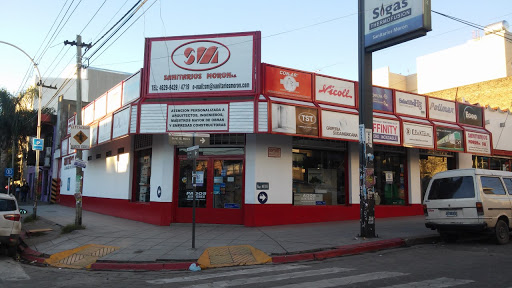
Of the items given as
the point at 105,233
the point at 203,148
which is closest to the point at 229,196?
the point at 203,148

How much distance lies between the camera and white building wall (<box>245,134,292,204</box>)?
13.5 m

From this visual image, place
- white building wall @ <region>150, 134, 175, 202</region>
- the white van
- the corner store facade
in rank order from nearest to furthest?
1. the white van
2. the corner store facade
3. white building wall @ <region>150, 134, 175, 202</region>

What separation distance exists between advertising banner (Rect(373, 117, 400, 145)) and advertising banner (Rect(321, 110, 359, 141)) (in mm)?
967

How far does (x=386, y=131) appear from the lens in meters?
15.1

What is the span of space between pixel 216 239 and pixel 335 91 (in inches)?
290

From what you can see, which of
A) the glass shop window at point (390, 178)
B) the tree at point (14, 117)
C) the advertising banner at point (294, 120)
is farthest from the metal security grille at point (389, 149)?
the tree at point (14, 117)

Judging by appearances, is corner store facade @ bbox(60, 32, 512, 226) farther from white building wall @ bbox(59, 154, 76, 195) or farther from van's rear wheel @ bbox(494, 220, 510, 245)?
white building wall @ bbox(59, 154, 76, 195)

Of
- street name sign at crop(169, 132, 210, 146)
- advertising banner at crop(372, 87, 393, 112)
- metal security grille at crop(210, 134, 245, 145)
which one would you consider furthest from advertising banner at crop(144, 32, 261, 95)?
advertising banner at crop(372, 87, 393, 112)

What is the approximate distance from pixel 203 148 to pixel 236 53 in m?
3.61

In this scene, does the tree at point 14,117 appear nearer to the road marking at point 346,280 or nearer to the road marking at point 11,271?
the road marking at point 11,271

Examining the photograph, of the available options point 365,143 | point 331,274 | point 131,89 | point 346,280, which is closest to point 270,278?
point 331,274

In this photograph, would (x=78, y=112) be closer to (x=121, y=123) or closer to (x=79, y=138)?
(x=79, y=138)

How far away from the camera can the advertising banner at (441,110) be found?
1755cm

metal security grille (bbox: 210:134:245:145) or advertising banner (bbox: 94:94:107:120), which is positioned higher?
advertising banner (bbox: 94:94:107:120)
